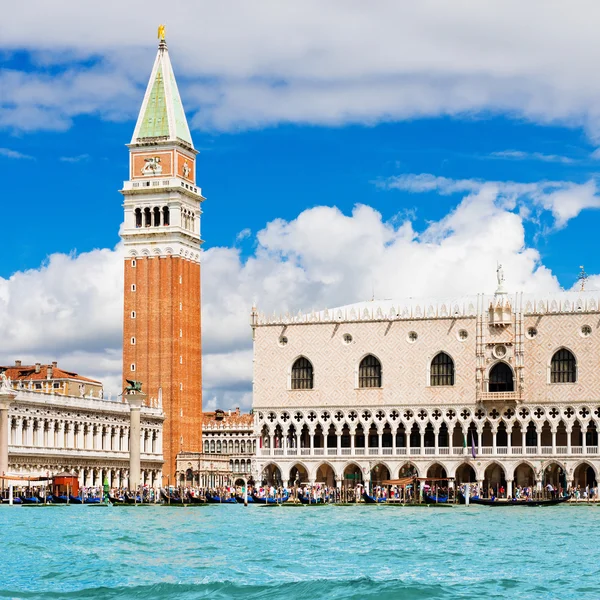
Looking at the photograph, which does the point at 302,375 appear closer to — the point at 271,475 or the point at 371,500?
the point at 271,475

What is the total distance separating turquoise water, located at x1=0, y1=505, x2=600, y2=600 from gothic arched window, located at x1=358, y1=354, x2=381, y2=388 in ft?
75.5

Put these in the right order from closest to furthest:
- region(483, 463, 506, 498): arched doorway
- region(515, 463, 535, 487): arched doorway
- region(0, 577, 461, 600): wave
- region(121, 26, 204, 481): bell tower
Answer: region(0, 577, 461, 600): wave < region(515, 463, 535, 487): arched doorway < region(483, 463, 506, 498): arched doorway < region(121, 26, 204, 481): bell tower

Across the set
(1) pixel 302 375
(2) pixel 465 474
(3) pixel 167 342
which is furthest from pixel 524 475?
(3) pixel 167 342

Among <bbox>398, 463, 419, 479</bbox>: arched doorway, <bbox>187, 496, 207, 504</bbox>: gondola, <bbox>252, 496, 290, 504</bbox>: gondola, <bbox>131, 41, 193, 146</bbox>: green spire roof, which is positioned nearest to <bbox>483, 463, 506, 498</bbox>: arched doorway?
<bbox>398, 463, 419, 479</bbox>: arched doorway

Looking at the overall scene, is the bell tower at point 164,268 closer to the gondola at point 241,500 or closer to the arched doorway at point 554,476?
the gondola at point 241,500

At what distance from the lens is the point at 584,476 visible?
67.0m

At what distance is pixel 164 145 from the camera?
88.1 metres

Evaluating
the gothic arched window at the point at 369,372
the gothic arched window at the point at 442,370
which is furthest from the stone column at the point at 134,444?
the gothic arched window at the point at 442,370

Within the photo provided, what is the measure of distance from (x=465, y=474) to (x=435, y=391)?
4.59 meters

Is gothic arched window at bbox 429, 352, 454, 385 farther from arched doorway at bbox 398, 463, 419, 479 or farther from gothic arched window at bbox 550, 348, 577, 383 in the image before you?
gothic arched window at bbox 550, 348, 577, 383

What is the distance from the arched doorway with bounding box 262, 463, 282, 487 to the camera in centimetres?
7238

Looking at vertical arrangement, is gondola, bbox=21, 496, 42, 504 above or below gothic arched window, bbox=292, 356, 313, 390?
below

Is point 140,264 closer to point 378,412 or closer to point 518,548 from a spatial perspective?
point 378,412

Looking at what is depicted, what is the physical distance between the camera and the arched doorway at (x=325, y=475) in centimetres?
7169
